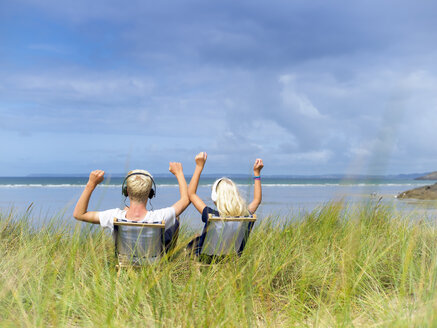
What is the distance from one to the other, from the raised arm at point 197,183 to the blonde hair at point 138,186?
0.43m

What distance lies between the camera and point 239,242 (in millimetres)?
3775

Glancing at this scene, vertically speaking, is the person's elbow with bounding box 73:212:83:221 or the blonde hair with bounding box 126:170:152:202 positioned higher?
the blonde hair with bounding box 126:170:152:202

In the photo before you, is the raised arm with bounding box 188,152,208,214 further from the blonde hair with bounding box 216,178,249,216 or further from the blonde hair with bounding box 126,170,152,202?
the blonde hair with bounding box 126,170,152,202

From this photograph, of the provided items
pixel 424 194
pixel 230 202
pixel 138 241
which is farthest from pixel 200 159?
pixel 424 194

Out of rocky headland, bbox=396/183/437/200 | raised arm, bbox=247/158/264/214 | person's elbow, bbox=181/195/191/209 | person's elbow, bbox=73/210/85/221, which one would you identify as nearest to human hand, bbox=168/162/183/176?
person's elbow, bbox=181/195/191/209

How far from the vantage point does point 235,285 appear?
2.92 meters

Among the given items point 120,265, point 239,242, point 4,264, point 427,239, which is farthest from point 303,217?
point 4,264

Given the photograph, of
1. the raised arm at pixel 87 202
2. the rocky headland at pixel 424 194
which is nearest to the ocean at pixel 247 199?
the raised arm at pixel 87 202

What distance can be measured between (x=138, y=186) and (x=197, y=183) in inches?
22.8

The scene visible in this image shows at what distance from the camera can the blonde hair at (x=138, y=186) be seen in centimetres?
364

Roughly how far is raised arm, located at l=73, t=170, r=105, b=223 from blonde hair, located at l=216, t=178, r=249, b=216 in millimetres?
1068

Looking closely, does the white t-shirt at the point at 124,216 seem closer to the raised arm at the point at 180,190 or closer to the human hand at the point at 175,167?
the raised arm at the point at 180,190

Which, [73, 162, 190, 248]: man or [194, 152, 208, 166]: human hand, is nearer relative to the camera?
[73, 162, 190, 248]: man

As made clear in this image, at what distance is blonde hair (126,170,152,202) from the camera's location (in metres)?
3.64
